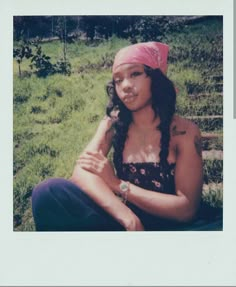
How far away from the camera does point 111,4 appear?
3.23 metres

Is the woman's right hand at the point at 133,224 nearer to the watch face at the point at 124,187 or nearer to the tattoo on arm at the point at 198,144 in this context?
the watch face at the point at 124,187

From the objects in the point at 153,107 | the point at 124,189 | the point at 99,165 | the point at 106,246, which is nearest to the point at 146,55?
the point at 153,107

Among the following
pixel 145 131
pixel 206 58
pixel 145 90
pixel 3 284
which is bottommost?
pixel 3 284

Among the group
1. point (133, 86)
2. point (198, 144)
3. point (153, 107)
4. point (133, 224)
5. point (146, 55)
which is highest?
point (146, 55)

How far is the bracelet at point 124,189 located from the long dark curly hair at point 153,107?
0.09 m

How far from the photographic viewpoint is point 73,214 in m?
3.15

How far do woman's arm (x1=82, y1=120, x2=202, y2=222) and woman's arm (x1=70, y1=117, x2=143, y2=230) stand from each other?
40mm

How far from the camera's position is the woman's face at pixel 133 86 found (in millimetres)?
3179

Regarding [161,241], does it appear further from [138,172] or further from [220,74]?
[220,74]

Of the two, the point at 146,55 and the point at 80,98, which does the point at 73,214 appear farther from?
the point at 146,55

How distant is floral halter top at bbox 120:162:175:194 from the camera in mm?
3150

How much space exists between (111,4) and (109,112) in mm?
733

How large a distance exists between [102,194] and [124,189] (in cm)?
15

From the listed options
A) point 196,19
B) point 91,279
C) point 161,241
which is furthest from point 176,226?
point 196,19
